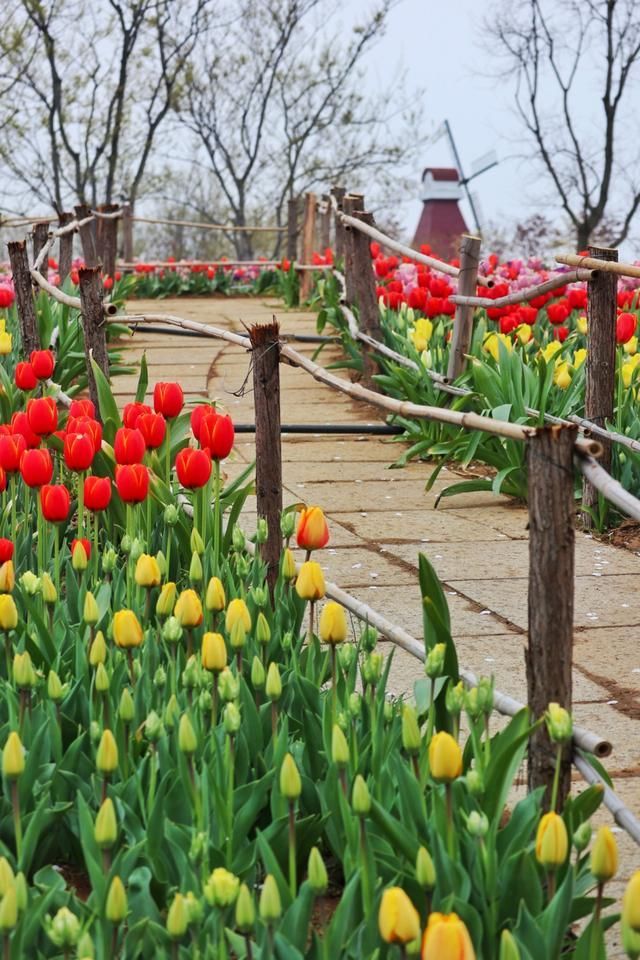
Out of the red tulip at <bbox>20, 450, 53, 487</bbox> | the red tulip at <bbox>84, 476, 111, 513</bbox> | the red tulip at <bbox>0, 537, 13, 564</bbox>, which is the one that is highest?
the red tulip at <bbox>20, 450, 53, 487</bbox>

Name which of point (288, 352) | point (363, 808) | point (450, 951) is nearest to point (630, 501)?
point (363, 808)

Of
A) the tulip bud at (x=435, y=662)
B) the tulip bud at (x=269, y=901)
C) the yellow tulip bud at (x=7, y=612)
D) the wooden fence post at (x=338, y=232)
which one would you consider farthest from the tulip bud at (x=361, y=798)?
the wooden fence post at (x=338, y=232)

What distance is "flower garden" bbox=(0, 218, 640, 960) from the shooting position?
5.71ft

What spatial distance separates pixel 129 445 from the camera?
3.08 m

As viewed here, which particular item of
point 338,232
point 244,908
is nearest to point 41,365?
point 244,908

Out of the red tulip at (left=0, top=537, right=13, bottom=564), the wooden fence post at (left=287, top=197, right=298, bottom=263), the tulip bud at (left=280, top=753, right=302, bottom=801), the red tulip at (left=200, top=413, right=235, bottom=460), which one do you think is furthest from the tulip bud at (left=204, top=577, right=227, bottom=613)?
the wooden fence post at (left=287, top=197, right=298, bottom=263)

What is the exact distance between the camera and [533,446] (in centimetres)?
209

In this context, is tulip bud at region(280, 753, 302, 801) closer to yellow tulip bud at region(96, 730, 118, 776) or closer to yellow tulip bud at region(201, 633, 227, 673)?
yellow tulip bud at region(96, 730, 118, 776)

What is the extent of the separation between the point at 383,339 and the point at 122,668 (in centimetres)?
567

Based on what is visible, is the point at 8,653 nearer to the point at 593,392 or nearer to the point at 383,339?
the point at 593,392

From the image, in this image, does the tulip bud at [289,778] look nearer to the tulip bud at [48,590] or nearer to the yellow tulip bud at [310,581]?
the yellow tulip bud at [310,581]

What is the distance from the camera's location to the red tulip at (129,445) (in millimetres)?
3072

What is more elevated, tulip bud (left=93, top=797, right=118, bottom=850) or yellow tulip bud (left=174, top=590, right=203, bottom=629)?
yellow tulip bud (left=174, top=590, right=203, bottom=629)

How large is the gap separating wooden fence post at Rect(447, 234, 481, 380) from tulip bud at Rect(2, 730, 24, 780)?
497 centimetres
